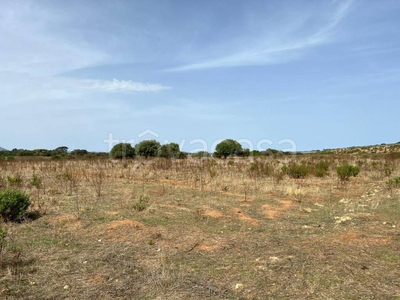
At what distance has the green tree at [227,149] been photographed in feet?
124

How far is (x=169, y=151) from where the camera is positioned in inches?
1270

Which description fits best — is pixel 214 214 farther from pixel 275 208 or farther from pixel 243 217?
pixel 275 208

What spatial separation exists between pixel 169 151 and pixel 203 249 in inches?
1069

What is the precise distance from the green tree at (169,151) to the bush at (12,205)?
2439cm

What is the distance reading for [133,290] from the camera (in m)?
3.89

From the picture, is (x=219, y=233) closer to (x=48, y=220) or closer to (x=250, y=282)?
(x=250, y=282)

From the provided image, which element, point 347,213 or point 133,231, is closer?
point 133,231

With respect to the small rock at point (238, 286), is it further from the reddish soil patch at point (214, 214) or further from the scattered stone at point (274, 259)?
the reddish soil patch at point (214, 214)

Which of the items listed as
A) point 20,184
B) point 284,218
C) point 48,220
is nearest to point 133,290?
point 48,220

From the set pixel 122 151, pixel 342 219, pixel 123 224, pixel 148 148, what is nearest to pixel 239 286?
pixel 123 224

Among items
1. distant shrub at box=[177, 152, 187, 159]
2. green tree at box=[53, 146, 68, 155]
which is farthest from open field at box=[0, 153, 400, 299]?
green tree at box=[53, 146, 68, 155]

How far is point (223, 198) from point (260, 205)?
1.29 meters

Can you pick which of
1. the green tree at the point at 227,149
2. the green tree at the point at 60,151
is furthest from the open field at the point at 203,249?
the green tree at the point at 60,151

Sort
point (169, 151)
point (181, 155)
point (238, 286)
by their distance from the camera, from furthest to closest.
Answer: point (169, 151) → point (181, 155) → point (238, 286)
